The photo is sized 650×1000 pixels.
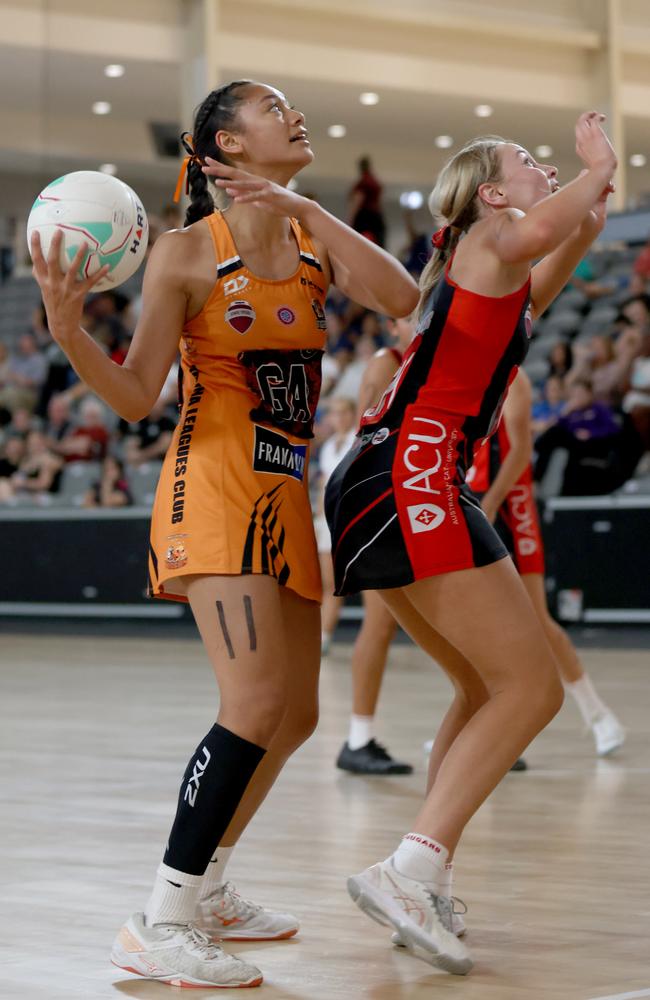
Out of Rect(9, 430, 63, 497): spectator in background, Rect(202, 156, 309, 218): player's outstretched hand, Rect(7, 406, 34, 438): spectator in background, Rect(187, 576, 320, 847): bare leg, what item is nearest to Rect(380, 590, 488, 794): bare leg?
Rect(187, 576, 320, 847): bare leg

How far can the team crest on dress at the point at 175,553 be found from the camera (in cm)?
319

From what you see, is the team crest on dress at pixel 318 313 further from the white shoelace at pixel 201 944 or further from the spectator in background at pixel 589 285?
the spectator in background at pixel 589 285

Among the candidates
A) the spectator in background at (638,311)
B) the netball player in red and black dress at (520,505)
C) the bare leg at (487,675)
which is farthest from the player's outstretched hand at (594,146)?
the spectator in background at (638,311)

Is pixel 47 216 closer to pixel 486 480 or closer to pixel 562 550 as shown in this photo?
pixel 486 480

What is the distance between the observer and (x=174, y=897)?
3.12 m

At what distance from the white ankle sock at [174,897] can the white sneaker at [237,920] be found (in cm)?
34

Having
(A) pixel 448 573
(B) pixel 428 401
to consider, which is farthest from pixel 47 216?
(A) pixel 448 573

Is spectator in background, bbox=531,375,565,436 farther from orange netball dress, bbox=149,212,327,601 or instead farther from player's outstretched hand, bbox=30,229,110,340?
player's outstretched hand, bbox=30,229,110,340

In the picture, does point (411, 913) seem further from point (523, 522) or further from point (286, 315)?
point (523, 522)

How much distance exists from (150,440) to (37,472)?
131 cm

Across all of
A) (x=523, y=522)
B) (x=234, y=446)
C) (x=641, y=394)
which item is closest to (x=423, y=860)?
(x=234, y=446)

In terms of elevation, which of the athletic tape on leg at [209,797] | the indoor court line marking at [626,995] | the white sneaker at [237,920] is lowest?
the white sneaker at [237,920]

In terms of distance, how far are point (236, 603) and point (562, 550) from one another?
902 cm

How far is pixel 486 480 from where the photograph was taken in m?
6.08
